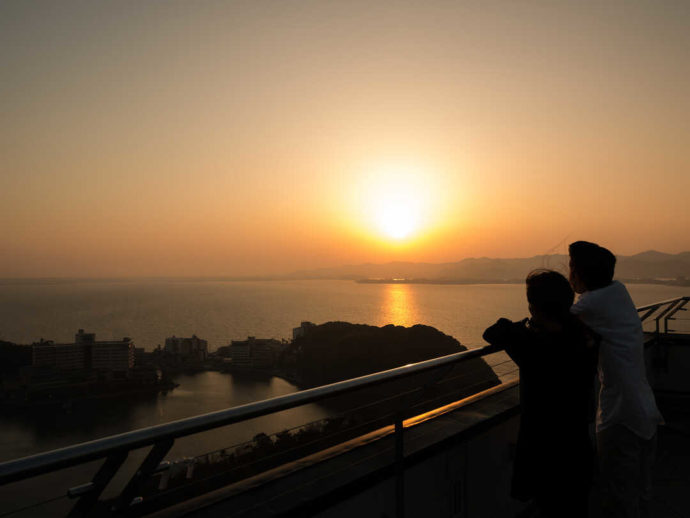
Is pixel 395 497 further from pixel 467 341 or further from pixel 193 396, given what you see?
pixel 467 341

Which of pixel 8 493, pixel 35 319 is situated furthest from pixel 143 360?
pixel 35 319

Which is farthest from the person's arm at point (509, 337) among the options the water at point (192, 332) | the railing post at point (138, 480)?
the water at point (192, 332)

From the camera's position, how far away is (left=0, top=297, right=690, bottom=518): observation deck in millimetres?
1189

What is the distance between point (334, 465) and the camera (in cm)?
197

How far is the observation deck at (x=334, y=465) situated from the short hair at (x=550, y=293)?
0.49 meters

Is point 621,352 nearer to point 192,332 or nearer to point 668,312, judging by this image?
point 668,312

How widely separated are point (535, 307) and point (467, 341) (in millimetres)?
57454

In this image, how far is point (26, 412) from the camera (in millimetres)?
36500

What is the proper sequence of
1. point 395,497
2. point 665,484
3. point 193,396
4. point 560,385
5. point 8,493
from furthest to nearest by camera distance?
1. point 193,396
2. point 8,493
3. point 665,484
4. point 395,497
5. point 560,385

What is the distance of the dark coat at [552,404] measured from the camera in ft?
5.58

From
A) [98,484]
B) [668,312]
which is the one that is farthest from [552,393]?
[668,312]

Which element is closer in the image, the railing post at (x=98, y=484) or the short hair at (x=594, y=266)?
the railing post at (x=98, y=484)

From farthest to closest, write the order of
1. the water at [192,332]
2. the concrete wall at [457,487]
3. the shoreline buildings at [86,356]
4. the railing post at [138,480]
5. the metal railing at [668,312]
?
the shoreline buildings at [86,356]
the water at [192,332]
the metal railing at [668,312]
the concrete wall at [457,487]
the railing post at [138,480]

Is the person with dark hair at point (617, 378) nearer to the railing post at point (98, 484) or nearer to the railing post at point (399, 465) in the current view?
the railing post at point (399, 465)
